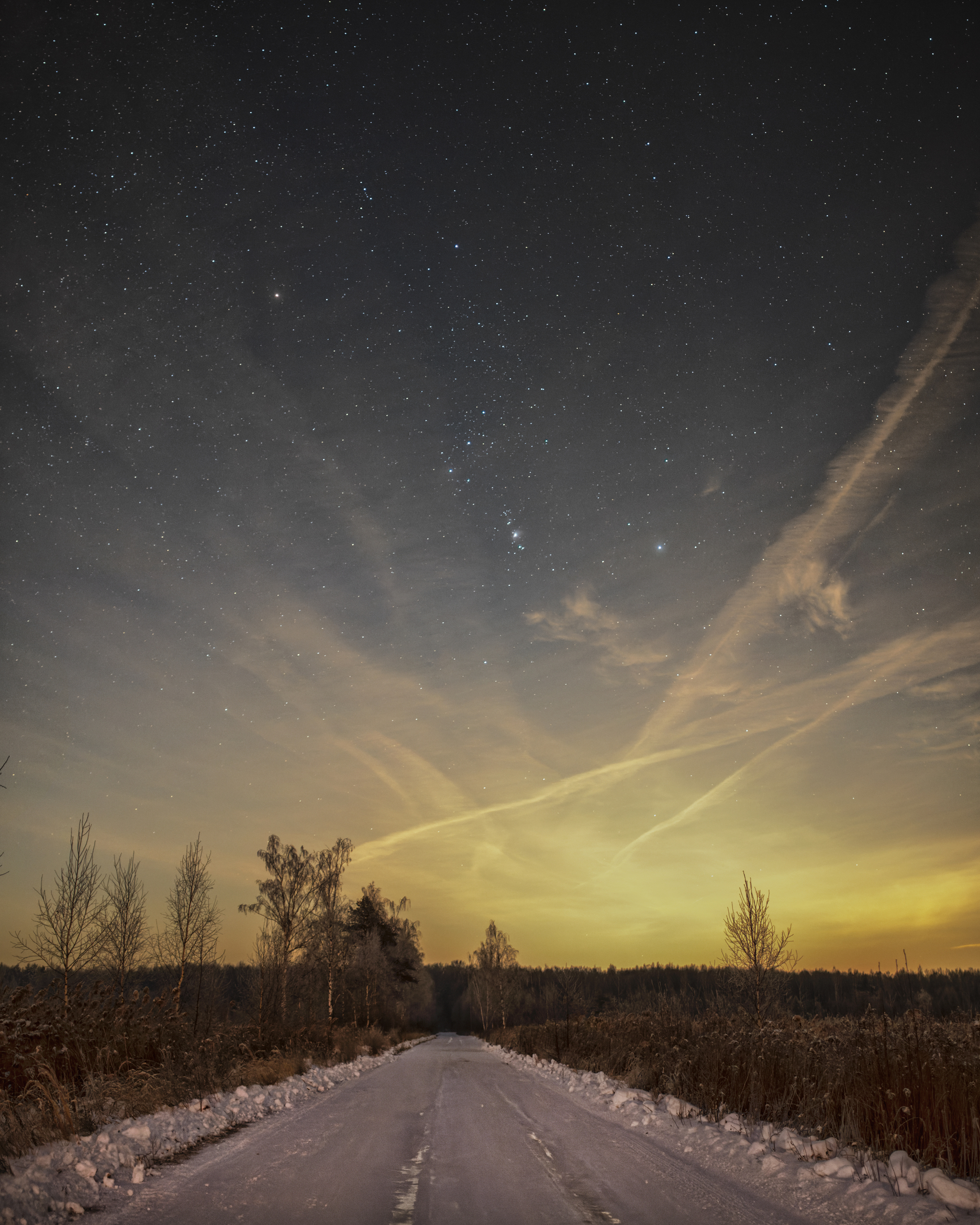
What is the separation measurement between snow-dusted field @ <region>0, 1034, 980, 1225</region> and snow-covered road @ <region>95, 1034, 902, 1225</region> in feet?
0.08

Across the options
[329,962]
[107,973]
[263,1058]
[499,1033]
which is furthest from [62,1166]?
[499,1033]

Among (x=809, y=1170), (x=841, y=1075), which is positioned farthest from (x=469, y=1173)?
(x=841, y=1075)

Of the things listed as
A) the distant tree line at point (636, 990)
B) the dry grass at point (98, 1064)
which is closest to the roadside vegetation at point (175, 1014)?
the dry grass at point (98, 1064)

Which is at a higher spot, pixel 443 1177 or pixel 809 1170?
pixel 809 1170

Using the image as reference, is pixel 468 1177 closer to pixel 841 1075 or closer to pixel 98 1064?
pixel 841 1075

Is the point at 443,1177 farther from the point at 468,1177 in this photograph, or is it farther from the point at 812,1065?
the point at 812,1065

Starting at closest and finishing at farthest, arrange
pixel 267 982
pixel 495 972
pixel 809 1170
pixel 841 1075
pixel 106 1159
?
pixel 809 1170
pixel 106 1159
pixel 841 1075
pixel 267 982
pixel 495 972

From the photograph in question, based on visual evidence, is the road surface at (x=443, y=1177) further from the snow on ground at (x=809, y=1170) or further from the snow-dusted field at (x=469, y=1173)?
the snow on ground at (x=809, y=1170)

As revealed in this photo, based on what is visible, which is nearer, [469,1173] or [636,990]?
[469,1173]

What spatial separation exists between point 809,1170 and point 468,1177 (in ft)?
10.1

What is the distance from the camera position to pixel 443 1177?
21.2 ft

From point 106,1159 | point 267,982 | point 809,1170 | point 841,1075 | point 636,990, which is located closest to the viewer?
point 809,1170

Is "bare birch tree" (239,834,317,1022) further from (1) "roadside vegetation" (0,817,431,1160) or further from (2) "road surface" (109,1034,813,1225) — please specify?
(2) "road surface" (109,1034,813,1225)

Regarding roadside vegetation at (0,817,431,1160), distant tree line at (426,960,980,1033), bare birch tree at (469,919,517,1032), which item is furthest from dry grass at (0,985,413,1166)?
bare birch tree at (469,919,517,1032)
